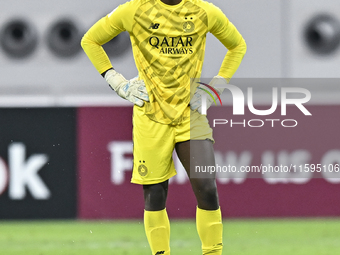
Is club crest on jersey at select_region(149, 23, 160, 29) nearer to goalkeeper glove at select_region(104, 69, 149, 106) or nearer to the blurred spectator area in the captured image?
goalkeeper glove at select_region(104, 69, 149, 106)

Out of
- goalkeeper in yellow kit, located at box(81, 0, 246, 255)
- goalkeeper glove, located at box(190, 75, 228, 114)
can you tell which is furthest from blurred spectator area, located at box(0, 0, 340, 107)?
goalkeeper in yellow kit, located at box(81, 0, 246, 255)

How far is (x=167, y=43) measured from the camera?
3.71m

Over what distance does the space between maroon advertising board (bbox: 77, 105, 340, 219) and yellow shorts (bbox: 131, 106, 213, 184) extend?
2221 mm

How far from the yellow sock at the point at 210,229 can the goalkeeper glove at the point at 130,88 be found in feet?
2.38

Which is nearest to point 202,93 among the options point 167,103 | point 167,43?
point 167,103

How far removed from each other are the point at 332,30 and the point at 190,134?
319 cm

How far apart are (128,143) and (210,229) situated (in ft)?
8.02

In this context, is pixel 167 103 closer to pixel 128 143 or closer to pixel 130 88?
pixel 130 88

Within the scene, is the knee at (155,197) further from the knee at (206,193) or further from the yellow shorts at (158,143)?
the knee at (206,193)

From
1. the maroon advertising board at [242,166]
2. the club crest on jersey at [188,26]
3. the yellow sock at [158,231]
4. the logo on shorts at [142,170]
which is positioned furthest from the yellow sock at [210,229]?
the maroon advertising board at [242,166]

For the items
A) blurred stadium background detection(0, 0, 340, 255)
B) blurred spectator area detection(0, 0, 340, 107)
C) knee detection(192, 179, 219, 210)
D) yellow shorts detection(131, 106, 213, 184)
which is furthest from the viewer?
blurred spectator area detection(0, 0, 340, 107)

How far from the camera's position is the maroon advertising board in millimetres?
5988

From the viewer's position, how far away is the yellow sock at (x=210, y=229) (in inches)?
145

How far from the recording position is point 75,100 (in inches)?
240
